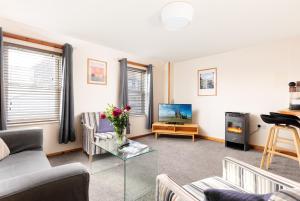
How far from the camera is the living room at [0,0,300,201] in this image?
155 cm

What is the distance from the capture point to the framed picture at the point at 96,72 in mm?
3480

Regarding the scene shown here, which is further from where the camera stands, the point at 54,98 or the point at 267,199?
the point at 54,98

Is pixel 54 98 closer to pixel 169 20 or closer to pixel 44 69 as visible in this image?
pixel 44 69

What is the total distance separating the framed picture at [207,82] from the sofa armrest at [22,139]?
3.76 m

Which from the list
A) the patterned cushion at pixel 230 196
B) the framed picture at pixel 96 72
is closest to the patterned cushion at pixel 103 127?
the framed picture at pixel 96 72

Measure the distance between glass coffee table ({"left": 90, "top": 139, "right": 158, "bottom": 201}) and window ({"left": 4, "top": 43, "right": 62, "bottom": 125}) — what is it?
1341 millimetres

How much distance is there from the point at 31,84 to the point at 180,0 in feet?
9.01

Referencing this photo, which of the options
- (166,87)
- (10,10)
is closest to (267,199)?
(10,10)

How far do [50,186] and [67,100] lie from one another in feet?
7.83

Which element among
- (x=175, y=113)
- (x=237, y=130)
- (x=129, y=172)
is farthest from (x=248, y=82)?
(x=129, y=172)

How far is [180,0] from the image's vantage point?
6.32ft

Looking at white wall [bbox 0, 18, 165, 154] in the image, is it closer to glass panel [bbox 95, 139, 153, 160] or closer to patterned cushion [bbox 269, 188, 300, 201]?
glass panel [bbox 95, 139, 153, 160]

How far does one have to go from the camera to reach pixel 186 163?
2682 millimetres

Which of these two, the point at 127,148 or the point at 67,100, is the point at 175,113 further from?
the point at 67,100
